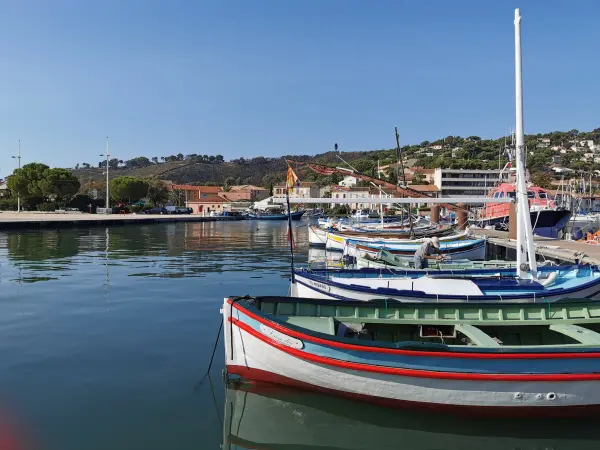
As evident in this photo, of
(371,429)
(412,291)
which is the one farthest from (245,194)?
(371,429)

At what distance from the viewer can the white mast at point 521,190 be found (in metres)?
13.3

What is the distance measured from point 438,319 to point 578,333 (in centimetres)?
238

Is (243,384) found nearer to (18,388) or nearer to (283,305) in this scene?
(283,305)

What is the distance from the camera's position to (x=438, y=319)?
33.1 feet

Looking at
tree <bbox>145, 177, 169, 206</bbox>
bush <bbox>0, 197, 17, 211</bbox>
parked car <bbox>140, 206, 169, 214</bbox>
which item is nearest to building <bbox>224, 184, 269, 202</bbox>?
tree <bbox>145, 177, 169, 206</bbox>

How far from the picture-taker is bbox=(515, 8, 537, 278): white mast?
43.7 feet

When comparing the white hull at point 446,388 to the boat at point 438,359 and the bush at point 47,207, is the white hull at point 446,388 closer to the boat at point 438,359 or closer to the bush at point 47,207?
the boat at point 438,359

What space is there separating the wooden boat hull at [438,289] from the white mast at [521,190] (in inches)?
24.0

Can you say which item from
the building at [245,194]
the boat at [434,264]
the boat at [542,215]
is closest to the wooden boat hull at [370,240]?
the boat at [542,215]

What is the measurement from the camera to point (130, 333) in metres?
13.9

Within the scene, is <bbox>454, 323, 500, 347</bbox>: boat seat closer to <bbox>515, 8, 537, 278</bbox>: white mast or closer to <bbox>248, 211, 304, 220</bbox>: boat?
<bbox>515, 8, 537, 278</bbox>: white mast

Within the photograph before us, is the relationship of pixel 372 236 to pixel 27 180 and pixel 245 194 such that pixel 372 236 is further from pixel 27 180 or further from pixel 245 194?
pixel 245 194

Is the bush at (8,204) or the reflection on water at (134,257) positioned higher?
the bush at (8,204)

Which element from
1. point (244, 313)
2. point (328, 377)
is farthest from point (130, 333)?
point (328, 377)
